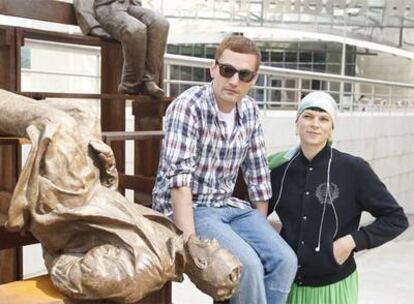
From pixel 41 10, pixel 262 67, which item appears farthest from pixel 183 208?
pixel 262 67

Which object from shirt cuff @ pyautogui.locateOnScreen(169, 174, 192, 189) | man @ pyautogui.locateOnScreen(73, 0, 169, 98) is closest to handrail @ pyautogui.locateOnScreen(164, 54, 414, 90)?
man @ pyautogui.locateOnScreen(73, 0, 169, 98)

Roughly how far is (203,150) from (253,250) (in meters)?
0.27

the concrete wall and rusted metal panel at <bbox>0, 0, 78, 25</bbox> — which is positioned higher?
rusted metal panel at <bbox>0, 0, 78, 25</bbox>

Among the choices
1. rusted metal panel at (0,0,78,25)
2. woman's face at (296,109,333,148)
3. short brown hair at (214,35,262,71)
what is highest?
rusted metal panel at (0,0,78,25)

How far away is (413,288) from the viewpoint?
3748mm

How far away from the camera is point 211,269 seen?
3.59ft

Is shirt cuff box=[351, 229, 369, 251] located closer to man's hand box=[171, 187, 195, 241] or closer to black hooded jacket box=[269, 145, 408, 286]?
black hooded jacket box=[269, 145, 408, 286]

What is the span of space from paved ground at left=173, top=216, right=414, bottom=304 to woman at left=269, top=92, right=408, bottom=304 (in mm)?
1447

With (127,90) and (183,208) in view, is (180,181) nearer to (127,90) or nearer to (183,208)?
(183,208)

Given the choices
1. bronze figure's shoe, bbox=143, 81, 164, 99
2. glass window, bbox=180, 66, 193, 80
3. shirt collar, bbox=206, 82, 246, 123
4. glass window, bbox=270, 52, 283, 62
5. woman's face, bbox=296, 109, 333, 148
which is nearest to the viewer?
shirt collar, bbox=206, 82, 246, 123

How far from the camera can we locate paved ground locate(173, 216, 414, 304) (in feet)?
10.8

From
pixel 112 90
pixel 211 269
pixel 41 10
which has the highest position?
pixel 41 10

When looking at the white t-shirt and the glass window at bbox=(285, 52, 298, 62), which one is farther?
the glass window at bbox=(285, 52, 298, 62)

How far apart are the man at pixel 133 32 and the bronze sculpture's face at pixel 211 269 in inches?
43.0
